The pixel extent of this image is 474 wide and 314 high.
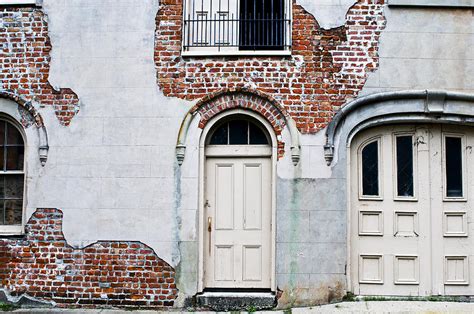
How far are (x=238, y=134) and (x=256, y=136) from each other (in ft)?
1.00

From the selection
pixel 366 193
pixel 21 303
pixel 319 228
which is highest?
pixel 366 193

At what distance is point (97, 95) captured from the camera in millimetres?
9484

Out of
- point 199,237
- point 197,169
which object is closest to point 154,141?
point 197,169

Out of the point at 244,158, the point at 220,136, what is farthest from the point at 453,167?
the point at 220,136

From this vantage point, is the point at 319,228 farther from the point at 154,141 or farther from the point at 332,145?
the point at 154,141

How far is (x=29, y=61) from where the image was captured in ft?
31.7

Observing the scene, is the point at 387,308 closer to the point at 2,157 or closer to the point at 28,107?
the point at 28,107

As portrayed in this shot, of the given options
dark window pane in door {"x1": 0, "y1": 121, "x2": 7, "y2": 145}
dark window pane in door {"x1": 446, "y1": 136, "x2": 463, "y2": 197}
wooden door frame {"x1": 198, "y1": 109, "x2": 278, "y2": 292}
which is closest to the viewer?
wooden door frame {"x1": 198, "y1": 109, "x2": 278, "y2": 292}

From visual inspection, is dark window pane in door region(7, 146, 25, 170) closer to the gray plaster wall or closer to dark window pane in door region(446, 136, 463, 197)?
the gray plaster wall

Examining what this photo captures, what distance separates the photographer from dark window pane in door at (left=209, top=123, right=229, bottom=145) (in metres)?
9.55

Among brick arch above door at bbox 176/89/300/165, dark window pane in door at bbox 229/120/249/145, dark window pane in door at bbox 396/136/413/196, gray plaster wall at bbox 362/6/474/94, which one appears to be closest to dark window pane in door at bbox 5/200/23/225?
brick arch above door at bbox 176/89/300/165

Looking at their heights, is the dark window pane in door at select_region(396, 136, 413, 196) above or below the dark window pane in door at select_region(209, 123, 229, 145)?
below

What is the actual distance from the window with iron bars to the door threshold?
156 inches

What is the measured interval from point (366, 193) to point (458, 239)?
1646 mm
